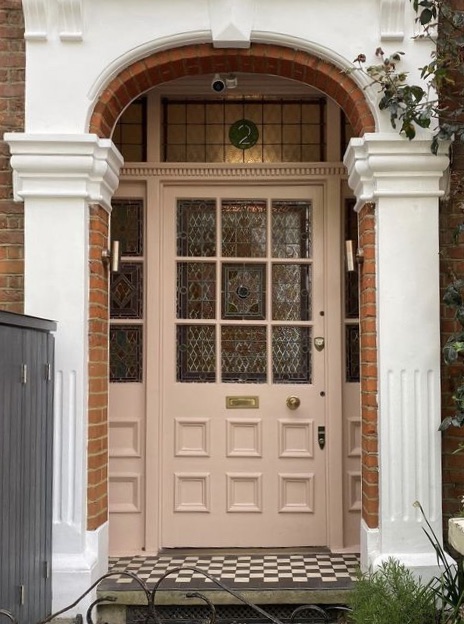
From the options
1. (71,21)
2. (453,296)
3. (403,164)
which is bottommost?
(453,296)

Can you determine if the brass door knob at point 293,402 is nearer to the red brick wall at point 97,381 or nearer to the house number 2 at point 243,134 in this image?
the red brick wall at point 97,381

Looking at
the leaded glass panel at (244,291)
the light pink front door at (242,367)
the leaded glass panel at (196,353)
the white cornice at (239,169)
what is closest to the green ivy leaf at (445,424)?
the light pink front door at (242,367)

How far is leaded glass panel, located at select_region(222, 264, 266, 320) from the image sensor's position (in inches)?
228

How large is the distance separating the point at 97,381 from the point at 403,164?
2.27m

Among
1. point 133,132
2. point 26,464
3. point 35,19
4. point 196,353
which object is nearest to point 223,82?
point 133,132

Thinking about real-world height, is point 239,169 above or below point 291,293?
above

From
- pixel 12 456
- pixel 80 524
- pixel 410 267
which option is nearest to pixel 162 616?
pixel 80 524

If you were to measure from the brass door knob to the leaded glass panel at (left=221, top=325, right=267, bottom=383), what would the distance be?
0.83 feet

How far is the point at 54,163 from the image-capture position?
15.6 ft

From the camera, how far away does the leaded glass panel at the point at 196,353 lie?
5.76 metres

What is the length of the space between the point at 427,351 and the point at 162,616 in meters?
2.24

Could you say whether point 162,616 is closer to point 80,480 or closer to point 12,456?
point 80,480

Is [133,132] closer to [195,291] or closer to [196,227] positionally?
[196,227]

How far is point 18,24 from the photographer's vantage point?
197 inches
